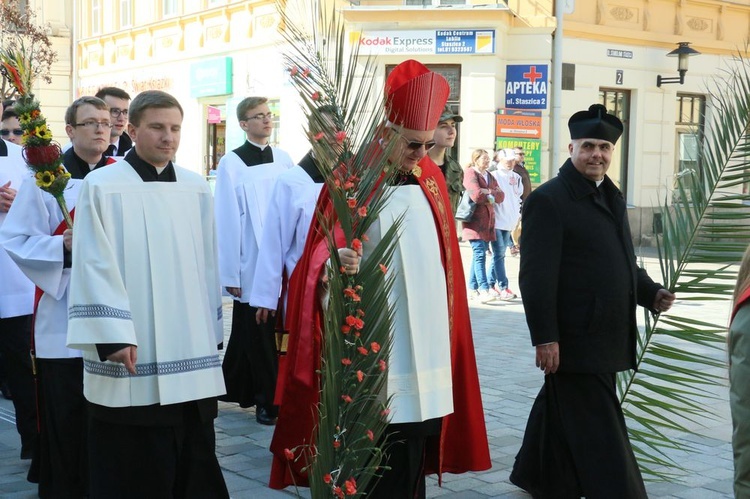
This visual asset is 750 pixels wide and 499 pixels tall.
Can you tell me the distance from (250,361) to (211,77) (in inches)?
789

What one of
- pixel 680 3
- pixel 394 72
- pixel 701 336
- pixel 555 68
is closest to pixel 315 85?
pixel 394 72

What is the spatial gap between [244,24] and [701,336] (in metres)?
21.9

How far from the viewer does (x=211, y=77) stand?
2612 cm

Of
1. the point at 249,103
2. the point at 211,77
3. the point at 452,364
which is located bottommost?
the point at 452,364

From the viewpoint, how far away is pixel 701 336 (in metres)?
4.57

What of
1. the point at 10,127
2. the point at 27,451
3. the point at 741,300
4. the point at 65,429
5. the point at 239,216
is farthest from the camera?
the point at 10,127

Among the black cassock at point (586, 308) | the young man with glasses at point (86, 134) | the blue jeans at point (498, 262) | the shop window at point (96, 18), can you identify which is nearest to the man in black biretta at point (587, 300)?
the black cassock at point (586, 308)

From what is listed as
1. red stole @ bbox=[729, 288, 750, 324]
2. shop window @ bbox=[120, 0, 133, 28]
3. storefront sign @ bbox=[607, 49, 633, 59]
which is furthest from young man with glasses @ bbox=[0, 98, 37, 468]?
shop window @ bbox=[120, 0, 133, 28]

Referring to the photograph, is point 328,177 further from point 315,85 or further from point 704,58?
point 704,58

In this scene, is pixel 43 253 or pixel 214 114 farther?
pixel 214 114

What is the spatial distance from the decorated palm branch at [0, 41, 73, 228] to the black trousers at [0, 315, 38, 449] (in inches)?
63.5

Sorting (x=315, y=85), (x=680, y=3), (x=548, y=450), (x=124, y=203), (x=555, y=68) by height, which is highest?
(x=680, y=3)

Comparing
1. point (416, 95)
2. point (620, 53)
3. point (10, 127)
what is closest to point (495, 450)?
point (416, 95)

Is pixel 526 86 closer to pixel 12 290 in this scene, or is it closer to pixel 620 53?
pixel 620 53
